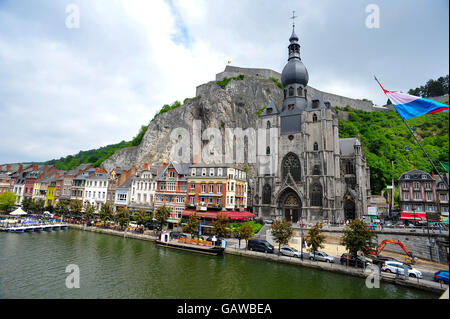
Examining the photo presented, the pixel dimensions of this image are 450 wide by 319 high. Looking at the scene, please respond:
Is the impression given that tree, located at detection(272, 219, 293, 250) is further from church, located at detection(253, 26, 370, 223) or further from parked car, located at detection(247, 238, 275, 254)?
church, located at detection(253, 26, 370, 223)

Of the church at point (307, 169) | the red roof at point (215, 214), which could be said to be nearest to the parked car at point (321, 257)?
the red roof at point (215, 214)

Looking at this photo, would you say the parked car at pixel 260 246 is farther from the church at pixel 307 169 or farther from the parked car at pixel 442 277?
the church at pixel 307 169

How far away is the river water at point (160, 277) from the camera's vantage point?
15.8 m

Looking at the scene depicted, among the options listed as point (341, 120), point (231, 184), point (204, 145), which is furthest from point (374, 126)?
point (231, 184)

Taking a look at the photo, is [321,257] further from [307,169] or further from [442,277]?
[307,169]

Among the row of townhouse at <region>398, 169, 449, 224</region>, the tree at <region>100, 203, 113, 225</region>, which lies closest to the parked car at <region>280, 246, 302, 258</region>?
the row of townhouse at <region>398, 169, 449, 224</region>

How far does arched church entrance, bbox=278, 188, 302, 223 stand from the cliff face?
96.1 feet

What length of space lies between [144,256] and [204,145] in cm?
4528

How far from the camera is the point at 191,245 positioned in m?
28.3

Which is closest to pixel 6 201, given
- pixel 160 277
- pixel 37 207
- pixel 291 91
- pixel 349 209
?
pixel 37 207

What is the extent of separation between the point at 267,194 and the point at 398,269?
25932 mm

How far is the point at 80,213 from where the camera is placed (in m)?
48.0

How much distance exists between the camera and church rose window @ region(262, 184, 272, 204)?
4453 centimetres

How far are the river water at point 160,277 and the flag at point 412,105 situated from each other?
1196 centimetres
